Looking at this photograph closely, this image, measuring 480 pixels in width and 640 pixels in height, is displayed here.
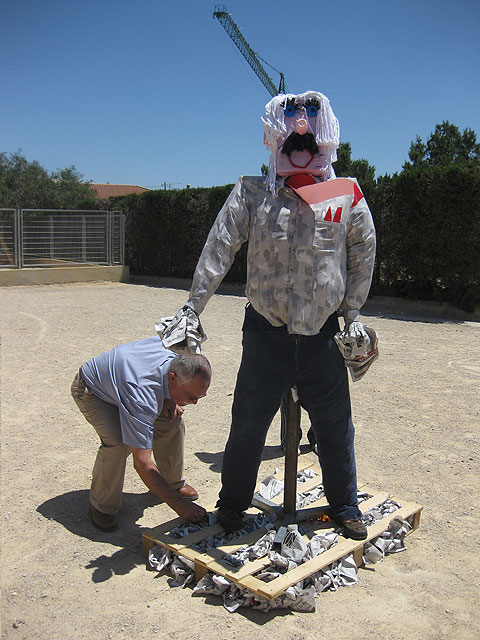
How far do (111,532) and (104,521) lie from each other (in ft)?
0.24

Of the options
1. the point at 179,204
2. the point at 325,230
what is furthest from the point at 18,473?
the point at 179,204

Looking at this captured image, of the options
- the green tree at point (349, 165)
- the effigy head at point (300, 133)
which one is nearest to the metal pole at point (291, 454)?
the effigy head at point (300, 133)

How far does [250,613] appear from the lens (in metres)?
2.68

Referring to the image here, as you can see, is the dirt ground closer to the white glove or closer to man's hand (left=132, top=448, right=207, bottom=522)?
man's hand (left=132, top=448, right=207, bottom=522)

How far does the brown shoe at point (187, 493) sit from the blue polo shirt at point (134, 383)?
2.36ft

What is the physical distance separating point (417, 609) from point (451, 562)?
1.65 feet

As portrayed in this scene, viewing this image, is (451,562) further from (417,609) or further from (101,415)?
(101,415)

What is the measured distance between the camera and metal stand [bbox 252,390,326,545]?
3215 mm

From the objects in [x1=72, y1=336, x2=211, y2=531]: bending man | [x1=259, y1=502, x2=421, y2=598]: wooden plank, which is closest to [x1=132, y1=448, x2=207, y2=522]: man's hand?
[x1=72, y1=336, x2=211, y2=531]: bending man

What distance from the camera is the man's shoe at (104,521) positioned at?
344 centimetres

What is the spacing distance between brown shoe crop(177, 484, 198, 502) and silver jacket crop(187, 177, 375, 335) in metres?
1.31

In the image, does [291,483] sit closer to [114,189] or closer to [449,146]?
[449,146]

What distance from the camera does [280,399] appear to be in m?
3.08

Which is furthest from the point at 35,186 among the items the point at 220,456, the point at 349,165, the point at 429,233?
the point at 220,456
